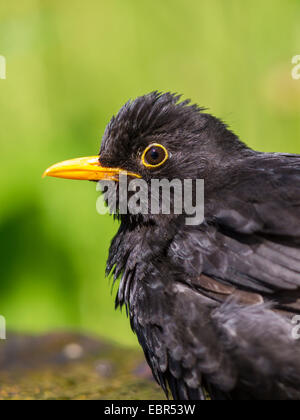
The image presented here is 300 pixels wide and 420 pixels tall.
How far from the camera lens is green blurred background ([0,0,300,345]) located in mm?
5871

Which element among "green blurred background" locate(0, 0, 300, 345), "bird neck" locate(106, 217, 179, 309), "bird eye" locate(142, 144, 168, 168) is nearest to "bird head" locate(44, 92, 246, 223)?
"bird eye" locate(142, 144, 168, 168)

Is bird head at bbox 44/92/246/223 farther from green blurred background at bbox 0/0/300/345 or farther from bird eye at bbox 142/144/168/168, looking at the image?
green blurred background at bbox 0/0/300/345

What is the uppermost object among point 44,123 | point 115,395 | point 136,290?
point 44,123

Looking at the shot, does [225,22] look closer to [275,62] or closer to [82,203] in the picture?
[275,62]

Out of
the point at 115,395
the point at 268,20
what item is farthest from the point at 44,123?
the point at 115,395

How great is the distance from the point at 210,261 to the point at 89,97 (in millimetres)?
3426

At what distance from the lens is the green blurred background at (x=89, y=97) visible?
587 cm

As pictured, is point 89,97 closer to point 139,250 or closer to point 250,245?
point 139,250

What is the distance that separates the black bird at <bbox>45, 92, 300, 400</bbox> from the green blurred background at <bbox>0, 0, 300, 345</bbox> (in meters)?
2.04

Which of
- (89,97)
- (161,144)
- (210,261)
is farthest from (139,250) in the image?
(89,97)

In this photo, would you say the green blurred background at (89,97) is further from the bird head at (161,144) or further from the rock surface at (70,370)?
the bird head at (161,144)

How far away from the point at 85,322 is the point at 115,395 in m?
1.90

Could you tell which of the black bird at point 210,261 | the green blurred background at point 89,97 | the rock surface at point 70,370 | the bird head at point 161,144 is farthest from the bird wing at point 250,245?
the green blurred background at point 89,97

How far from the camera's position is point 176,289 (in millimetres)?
3350
